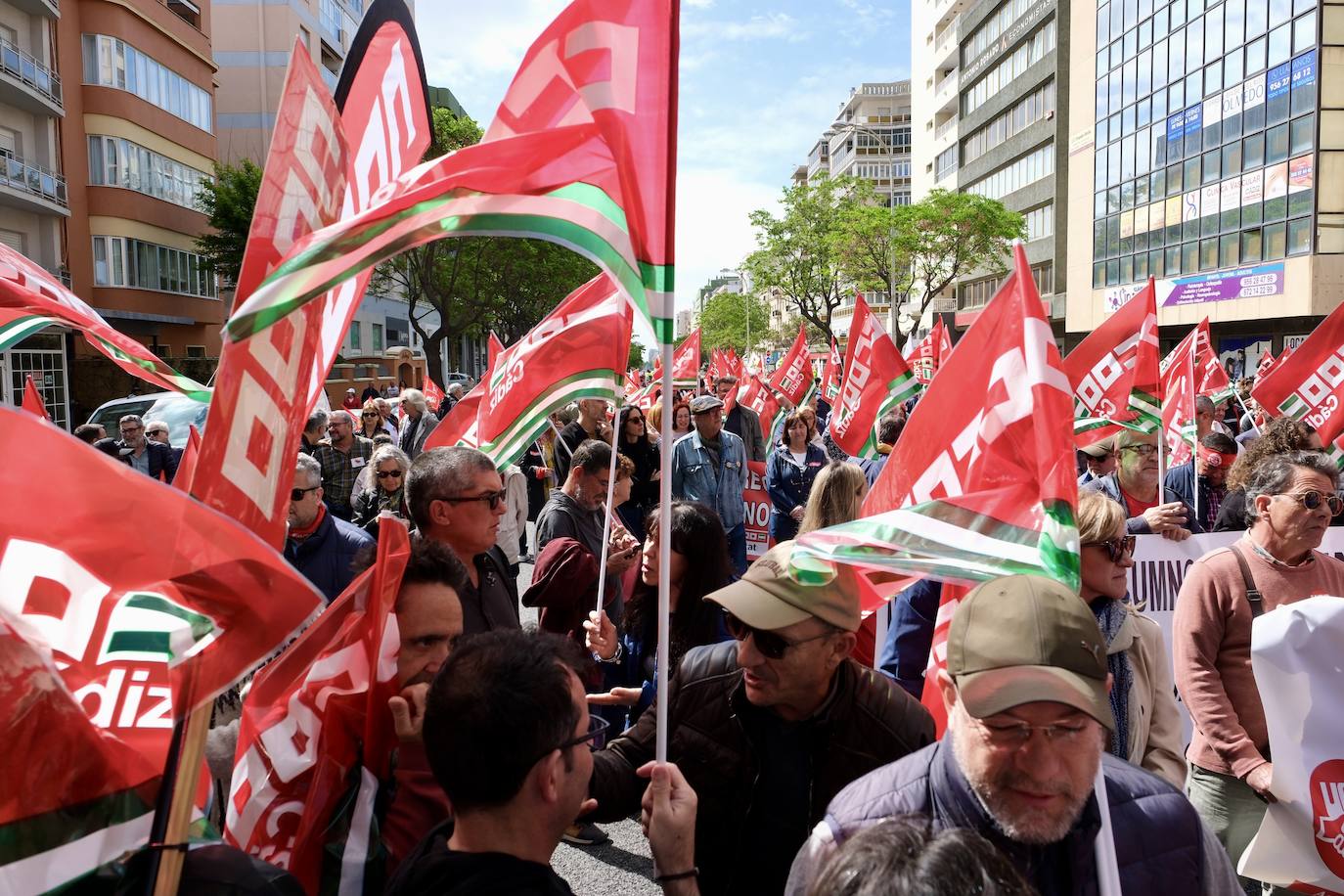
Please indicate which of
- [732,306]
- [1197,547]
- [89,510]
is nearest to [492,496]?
[89,510]

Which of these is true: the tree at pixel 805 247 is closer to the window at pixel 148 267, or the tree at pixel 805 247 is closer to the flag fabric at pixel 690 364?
the window at pixel 148 267

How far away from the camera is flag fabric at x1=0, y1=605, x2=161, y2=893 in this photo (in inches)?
62.6

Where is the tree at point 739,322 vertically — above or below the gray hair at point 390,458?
above

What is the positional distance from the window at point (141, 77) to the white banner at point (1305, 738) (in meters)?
36.7

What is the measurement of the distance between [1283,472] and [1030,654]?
91.6 inches

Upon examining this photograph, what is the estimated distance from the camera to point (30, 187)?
27.5 metres

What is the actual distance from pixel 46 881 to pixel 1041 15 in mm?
53928

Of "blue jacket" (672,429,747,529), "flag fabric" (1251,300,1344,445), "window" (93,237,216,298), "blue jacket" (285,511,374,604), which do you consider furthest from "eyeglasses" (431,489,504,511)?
"window" (93,237,216,298)

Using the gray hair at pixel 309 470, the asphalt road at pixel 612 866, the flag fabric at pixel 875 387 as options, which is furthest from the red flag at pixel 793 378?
the gray hair at pixel 309 470

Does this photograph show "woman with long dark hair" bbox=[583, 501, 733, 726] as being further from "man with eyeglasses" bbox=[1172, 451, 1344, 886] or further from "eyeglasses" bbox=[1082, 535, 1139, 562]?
"man with eyeglasses" bbox=[1172, 451, 1344, 886]

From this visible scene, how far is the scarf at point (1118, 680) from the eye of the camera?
3158mm

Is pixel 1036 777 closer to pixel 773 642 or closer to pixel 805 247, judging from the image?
pixel 773 642

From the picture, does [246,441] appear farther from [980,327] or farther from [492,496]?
[980,327]

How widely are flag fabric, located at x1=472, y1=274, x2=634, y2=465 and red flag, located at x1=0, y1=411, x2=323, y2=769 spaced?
293cm
